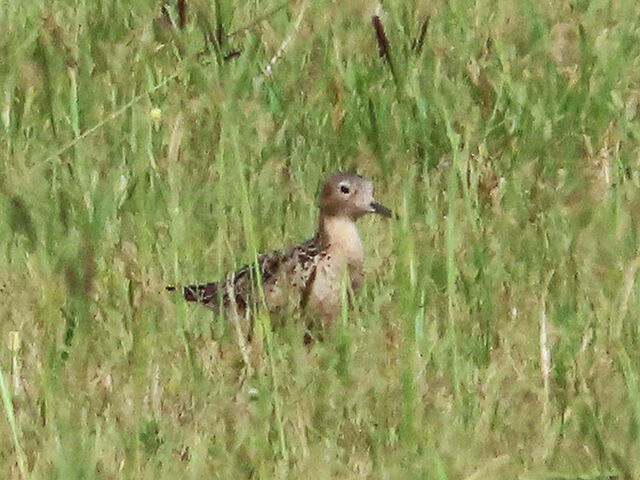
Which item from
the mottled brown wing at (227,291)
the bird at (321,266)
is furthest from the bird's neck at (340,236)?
the mottled brown wing at (227,291)

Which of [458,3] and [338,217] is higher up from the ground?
[458,3]

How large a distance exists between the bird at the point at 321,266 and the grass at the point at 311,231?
8 cm

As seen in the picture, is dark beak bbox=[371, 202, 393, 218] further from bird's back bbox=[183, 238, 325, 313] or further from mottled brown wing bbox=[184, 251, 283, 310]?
mottled brown wing bbox=[184, 251, 283, 310]

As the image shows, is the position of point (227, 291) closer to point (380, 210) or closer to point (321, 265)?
point (321, 265)

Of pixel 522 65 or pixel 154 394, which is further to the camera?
pixel 522 65

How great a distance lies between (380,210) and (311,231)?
414 mm

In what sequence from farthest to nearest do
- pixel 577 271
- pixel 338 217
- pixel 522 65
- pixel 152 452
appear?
pixel 522 65
pixel 338 217
pixel 577 271
pixel 152 452

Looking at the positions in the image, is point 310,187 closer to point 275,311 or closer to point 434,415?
point 275,311

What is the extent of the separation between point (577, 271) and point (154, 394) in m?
1.07

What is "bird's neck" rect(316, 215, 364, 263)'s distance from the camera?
4.92 m

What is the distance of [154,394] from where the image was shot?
3982mm

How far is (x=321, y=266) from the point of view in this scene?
4992 millimetres

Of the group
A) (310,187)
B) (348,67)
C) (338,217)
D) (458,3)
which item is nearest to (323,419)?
(338,217)

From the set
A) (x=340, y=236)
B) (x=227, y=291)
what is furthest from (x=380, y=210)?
(x=227, y=291)
